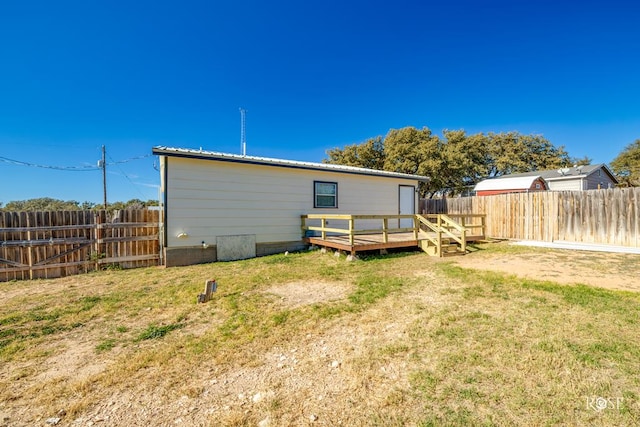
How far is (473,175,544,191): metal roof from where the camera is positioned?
2145 cm

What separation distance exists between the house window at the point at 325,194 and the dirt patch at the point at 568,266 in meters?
4.84

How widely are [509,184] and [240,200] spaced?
22581mm

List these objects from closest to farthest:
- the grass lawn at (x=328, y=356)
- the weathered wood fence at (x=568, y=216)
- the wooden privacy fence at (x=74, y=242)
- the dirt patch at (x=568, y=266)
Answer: the grass lawn at (x=328, y=356)
the dirt patch at (x=568, y=266)
the wooden privacy fence at (x=74, y=242)
the weathered wood fence at (x=568, y=216)

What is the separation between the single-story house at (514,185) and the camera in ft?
70.3

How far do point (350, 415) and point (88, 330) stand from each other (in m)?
3.65

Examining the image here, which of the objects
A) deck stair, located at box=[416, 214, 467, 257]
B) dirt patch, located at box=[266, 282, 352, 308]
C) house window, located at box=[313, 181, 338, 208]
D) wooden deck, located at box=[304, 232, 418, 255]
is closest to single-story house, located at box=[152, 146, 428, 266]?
house window, located at box=[313, 181, 338, 208]

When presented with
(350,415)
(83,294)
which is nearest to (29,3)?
(83,294)

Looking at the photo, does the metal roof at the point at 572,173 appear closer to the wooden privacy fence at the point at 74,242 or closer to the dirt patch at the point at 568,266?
the dirt patch at the point at 568,266

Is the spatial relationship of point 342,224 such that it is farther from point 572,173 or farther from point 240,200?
point 572,173

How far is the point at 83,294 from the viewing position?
5227 mm

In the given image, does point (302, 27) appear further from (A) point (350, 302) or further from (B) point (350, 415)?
(B) point (350, 415)

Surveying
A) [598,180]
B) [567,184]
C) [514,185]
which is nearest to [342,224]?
[514,185]

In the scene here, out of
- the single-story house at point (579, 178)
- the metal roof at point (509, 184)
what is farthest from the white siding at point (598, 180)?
the metal roof at point (509, 184)

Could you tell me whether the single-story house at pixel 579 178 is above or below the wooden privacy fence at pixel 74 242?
above
